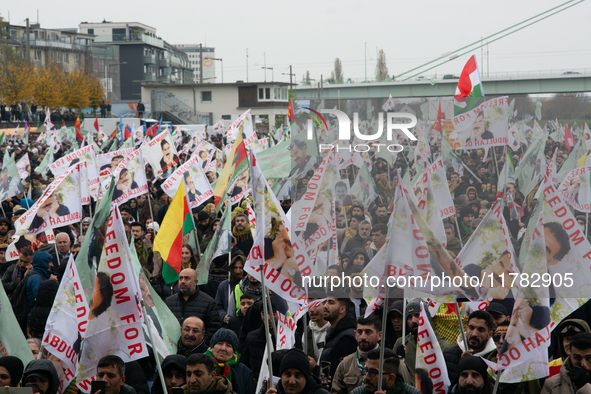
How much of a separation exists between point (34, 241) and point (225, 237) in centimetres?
308

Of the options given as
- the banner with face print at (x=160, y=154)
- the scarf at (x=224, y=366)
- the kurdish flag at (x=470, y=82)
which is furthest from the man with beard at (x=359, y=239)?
the banner with face print at (x=160, y=154)

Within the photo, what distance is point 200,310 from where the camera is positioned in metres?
7.17

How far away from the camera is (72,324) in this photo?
19.5 feet

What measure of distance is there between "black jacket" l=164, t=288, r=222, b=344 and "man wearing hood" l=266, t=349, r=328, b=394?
2.09 metres

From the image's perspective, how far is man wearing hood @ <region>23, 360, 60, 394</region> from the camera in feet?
17.2

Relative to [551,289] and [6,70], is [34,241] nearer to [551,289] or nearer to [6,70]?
[551,289]

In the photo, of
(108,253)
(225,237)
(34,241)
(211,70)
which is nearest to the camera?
(108,253)

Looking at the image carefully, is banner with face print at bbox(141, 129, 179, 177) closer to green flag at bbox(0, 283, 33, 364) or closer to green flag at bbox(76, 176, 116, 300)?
green flag at bbox(76, 176, 116, 300)

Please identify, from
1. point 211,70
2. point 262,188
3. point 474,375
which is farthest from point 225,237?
point 211,70

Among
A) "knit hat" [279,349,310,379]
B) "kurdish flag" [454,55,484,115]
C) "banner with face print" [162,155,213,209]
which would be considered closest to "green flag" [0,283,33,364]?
"knit hat" [279,349,310,379]

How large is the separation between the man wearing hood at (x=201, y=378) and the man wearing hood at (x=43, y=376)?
3.36ft

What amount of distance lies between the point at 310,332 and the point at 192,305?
1.30m

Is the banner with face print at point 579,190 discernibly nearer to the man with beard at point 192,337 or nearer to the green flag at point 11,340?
the man with beard at point 192,337

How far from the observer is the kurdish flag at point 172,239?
27.6 ft
